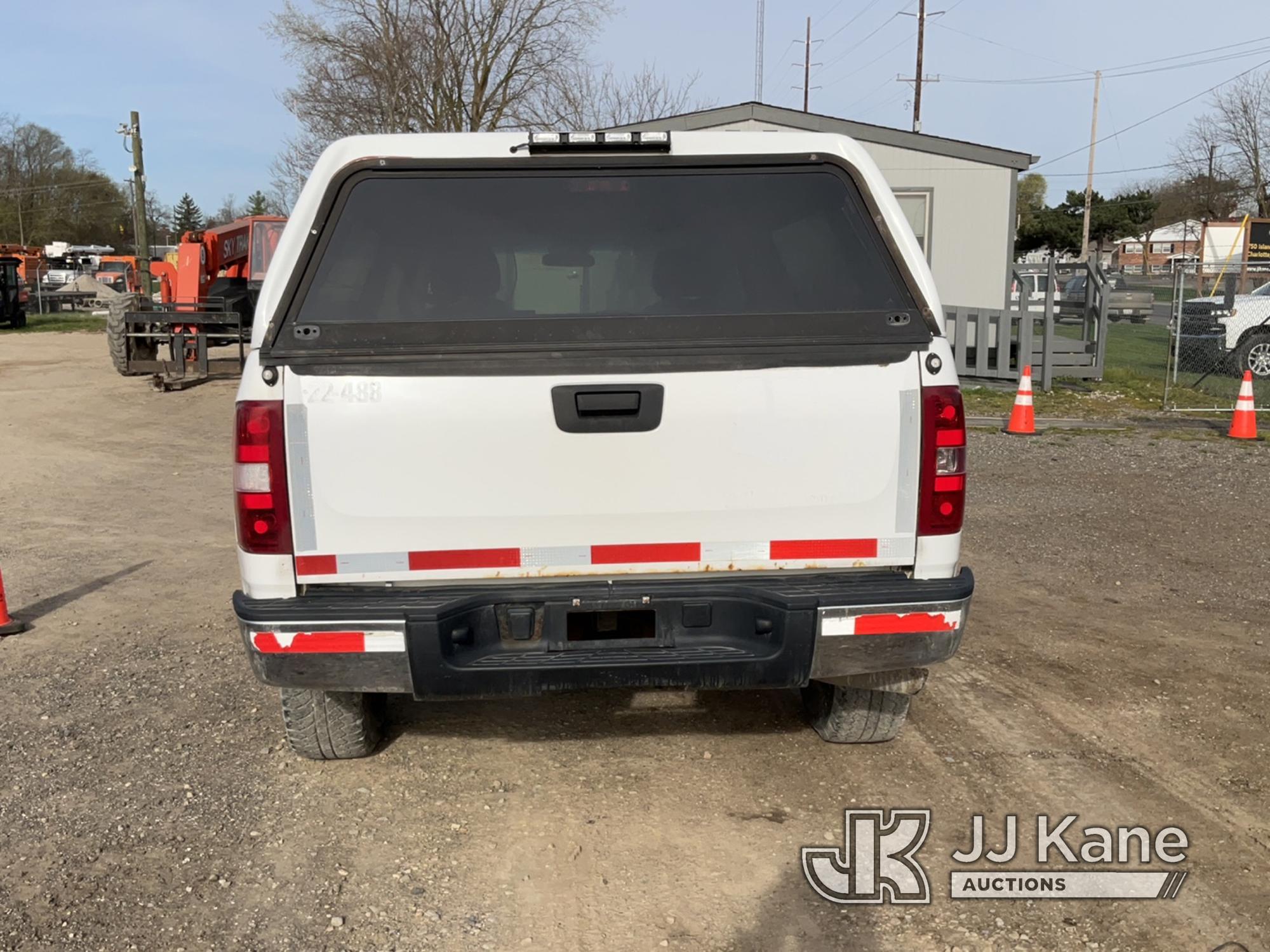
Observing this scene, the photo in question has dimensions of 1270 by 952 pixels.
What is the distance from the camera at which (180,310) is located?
17.3 m

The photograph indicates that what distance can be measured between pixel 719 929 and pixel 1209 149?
65795 millimetres

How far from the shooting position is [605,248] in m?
3.64

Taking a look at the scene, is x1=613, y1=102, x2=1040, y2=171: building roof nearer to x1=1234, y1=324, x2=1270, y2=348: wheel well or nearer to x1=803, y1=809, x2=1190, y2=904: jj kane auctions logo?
x1=1234, y1=324, x2=1270, y2=348: wheel well

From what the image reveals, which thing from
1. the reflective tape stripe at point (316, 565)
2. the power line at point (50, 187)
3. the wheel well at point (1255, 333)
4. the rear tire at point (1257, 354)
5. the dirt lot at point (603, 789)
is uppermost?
the power line at point (50, 187)

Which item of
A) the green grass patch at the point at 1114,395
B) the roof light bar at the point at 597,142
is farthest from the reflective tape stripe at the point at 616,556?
the green grass patch at the point at 1114,395

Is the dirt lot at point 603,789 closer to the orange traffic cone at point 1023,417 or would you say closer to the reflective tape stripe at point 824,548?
the reflective tape stripe at point 824,548

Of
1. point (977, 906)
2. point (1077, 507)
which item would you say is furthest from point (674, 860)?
point (1077, 507)

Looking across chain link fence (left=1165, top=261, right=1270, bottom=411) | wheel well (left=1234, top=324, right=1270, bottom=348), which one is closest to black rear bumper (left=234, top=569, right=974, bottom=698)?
chain link fence (left=1165, top=261, right=1270, bottom=411)

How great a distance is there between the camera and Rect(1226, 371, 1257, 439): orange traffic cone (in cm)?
1158

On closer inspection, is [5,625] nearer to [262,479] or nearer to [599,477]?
[262,479]

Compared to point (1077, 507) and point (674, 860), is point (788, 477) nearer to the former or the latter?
point (674, 860)

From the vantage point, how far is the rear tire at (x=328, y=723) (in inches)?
152

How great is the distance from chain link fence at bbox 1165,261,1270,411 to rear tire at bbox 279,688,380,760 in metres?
13.3

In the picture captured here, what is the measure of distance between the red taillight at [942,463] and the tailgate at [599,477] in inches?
1.4
